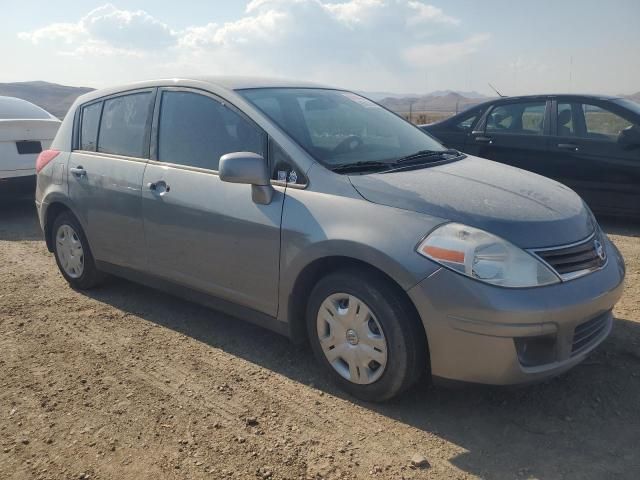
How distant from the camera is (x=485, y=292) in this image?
252 cm

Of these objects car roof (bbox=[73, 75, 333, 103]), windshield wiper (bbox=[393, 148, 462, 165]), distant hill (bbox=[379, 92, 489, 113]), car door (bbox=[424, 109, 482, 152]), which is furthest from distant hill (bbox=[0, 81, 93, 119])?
windshield wiper (bbox=[393, 148, 462, 165])

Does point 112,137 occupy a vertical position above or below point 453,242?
above

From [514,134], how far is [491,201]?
4.52 metres

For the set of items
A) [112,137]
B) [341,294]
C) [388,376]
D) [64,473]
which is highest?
[112,137]

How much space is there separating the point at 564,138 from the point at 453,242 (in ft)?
15.5

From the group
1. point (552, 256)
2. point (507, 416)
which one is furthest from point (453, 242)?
point (507, 416)

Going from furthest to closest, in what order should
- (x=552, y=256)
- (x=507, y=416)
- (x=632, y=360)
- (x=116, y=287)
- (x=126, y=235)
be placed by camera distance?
(x=116, y=287) → (x=126, y=235) → (x=632, y=360) → (x=507, y=416) → (x=552, y=256)

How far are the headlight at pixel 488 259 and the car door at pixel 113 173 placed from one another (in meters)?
2.24

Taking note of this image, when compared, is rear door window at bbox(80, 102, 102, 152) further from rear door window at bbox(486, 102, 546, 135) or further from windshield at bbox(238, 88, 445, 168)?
rear door window at bbox(486, 102, 546, 135)

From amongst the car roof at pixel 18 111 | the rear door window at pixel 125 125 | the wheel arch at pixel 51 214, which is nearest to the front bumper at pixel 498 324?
the rear door window at pixel 125 125

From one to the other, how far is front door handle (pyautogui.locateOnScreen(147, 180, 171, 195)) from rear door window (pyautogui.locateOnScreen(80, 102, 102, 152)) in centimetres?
97

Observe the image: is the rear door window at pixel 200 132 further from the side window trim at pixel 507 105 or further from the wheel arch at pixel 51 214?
the side window trim at pixel 507 105

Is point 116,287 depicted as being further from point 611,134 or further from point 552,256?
point 611,134

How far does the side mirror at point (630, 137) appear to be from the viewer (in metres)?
6.10
